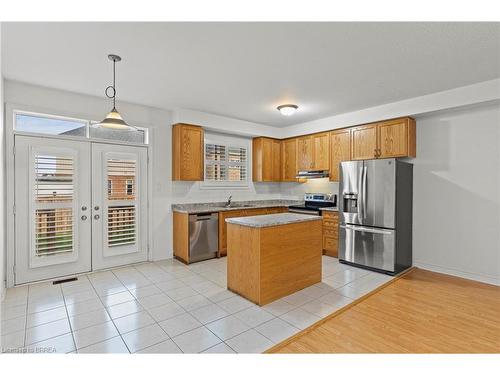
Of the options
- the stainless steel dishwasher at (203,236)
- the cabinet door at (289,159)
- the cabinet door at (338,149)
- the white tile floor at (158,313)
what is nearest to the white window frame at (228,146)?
the cabinet door at (289,159)

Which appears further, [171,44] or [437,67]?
[437,67]

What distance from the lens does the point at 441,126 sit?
4.11 meters

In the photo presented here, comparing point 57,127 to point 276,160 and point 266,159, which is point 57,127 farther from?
point 276,160

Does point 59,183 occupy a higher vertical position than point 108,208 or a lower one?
higher

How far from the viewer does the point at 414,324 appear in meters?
2.60

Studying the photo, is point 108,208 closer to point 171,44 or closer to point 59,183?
point 59,183

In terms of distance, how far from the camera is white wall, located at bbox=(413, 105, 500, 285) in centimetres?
370

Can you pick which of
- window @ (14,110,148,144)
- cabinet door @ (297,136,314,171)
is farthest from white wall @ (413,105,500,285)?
window @ (14,110,148,144)

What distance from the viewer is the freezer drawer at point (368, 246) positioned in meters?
3.98

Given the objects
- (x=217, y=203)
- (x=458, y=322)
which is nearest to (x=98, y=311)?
(x=217, y=203)

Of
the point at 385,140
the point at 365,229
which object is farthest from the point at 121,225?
the point at 385,140

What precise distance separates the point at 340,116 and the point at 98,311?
4773mm

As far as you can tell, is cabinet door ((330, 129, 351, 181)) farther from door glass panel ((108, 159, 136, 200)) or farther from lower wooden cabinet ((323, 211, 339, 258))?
door glass panel ((108, 159, 136, 200))

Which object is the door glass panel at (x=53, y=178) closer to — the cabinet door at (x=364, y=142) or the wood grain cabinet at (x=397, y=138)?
the cabinet door at (x=364, y=142)
